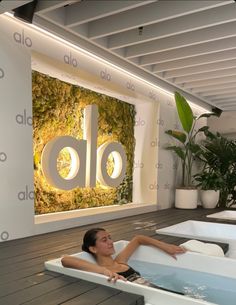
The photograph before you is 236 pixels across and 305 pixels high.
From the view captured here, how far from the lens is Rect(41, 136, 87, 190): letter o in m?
3.53

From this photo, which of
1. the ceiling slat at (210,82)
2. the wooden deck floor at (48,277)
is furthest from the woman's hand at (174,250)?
the ceiling slat at (210,82)

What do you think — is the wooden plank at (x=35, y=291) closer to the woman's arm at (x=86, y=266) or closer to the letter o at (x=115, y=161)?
the woman's arm at (x=86, y=266)

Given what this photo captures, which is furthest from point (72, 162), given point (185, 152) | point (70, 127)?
point (185, 152)

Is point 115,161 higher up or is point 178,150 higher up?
point 178,150

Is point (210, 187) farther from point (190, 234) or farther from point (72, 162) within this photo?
point (72, 162)

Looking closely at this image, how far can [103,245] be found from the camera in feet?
7.52

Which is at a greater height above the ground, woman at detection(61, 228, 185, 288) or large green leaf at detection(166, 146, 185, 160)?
large green leaf at detection(166, 146, 185, 160)

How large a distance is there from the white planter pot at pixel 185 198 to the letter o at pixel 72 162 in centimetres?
216

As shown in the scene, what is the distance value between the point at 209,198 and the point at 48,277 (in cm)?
428

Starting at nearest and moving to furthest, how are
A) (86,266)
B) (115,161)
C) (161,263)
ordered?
(86,266) < (161,263) < (115,161)

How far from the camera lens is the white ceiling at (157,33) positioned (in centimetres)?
283

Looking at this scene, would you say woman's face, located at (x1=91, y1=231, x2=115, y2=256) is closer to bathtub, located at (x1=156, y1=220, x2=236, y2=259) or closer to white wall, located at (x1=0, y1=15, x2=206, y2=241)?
white wall, located at (x1=0, y1=15, x2=206, y2=241)

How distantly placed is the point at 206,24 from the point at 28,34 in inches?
65.5

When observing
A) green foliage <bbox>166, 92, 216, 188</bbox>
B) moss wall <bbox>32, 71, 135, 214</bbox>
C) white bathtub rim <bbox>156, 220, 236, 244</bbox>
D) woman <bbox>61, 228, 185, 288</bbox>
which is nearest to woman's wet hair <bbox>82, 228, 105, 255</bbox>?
woman <bbox>61, 228, 185, 288</bbox>
